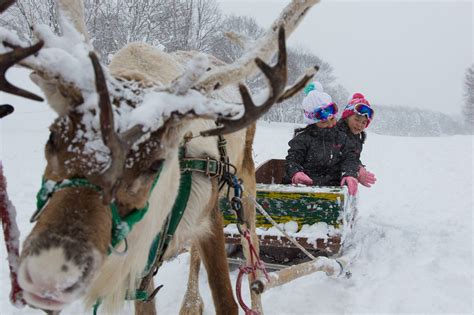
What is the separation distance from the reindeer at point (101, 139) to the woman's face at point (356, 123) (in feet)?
12.3

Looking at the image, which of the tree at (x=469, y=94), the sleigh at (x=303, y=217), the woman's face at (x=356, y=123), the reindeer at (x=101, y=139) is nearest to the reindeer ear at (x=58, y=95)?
the reindeer at (x=101, y=139)

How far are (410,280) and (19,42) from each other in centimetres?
365

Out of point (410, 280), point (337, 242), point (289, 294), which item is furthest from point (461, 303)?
point (289, 294)

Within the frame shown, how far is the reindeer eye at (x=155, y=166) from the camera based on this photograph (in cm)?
180

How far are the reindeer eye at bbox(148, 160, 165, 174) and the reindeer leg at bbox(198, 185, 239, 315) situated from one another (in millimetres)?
1112

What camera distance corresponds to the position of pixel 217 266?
3.05 m

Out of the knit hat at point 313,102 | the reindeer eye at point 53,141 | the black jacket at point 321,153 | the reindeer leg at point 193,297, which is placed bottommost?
the reindeer leg at point 193,297

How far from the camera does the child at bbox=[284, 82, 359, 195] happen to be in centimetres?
532

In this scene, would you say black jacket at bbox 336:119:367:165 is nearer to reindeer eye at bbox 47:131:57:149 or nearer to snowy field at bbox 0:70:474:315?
snowy field at bbox 0:70:474:315

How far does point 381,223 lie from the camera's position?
592 cm

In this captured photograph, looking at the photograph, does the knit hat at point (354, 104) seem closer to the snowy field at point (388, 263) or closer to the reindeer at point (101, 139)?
the snowy field at point (388, 263)

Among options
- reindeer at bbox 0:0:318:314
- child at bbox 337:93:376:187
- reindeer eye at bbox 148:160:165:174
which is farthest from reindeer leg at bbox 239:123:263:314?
reindeer eye at bbox 148:160:165:174

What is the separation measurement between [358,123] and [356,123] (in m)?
0.03

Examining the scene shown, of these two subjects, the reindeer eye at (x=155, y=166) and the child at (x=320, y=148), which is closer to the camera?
the reindeer eye at (x=155, y=166)
